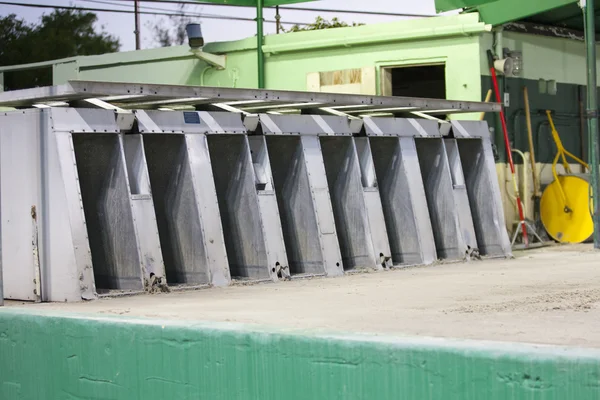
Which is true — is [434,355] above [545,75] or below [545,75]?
below

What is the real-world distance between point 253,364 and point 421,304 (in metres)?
2.54

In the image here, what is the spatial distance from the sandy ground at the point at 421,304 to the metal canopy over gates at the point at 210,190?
1.74 ft

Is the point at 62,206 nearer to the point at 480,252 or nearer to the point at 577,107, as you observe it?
the point at 480,252

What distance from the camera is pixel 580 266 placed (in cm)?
1340

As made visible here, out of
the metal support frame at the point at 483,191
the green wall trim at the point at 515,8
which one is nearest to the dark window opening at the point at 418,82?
the green wall trim at the point at 515,8

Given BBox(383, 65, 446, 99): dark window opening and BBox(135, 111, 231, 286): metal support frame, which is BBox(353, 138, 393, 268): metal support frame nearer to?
BBox(135, 111, 231, 286): metal support frame

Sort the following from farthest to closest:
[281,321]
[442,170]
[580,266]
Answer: [442,170] → [580,266] → [281,321]

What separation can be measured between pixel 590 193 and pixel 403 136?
3.68 meters

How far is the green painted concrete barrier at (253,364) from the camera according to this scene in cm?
563

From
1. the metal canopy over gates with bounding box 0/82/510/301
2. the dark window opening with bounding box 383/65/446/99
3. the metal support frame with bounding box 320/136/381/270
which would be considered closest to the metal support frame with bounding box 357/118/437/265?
the metal canopy over gates with bounding box 0/82/510/301

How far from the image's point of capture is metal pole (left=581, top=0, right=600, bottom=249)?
15781 millimetres

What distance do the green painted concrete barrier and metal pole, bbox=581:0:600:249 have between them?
31.2 feet

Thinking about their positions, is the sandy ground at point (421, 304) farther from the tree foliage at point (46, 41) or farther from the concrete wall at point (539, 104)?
the tree foliage at point (46, 41)

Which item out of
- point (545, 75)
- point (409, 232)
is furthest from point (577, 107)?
point (409, 232)
